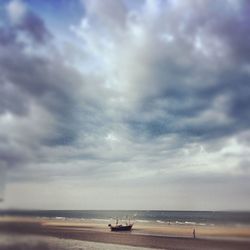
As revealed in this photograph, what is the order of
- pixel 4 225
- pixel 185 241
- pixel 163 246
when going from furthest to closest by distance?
1. pixel 4 225
2. pixel 185 241
3. pixel 163 246

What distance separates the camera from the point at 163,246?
5072cm

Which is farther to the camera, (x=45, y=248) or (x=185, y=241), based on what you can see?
(x=185, y=241)

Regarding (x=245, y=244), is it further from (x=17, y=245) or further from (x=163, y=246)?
(x=17, y=245)

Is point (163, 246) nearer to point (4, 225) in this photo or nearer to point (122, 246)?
point (122, 246)

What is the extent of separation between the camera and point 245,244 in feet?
176

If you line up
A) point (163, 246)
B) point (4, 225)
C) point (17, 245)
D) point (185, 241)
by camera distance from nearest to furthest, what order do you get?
point (17, 245) < point (163, 246) < point (185, 241) < point (4, 225)

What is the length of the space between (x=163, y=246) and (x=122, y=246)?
231 inches

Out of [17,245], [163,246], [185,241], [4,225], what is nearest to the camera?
[17,245]

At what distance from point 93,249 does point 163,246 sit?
32.8 feet

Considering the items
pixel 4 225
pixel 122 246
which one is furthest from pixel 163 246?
pixel 4 225

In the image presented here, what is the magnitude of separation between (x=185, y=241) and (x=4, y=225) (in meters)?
30.7

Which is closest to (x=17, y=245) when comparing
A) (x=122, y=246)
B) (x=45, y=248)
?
(x=45, y=248)

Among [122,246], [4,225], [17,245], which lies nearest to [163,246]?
[122,246]

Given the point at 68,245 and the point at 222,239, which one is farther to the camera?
the point at 222,239
